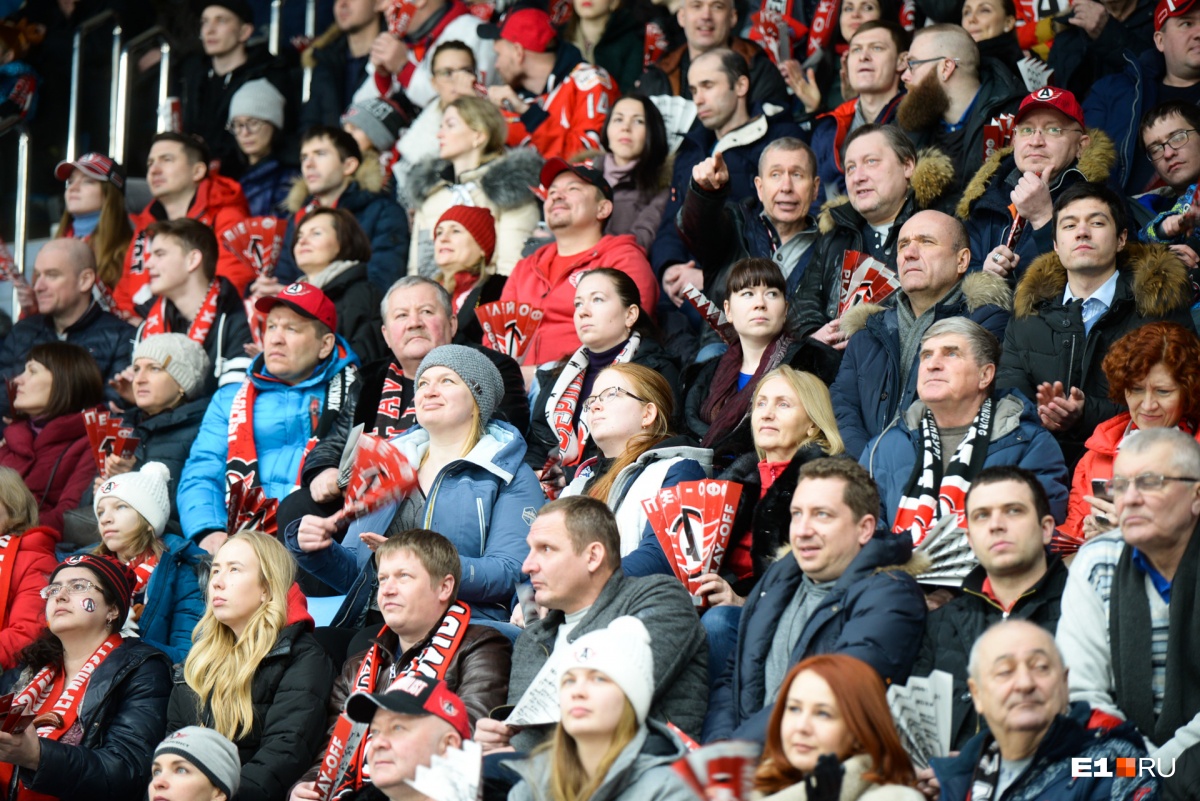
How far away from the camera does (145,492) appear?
724 centimetres

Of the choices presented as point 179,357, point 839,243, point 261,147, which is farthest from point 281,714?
point 261,147

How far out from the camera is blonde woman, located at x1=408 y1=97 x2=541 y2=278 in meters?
9.30

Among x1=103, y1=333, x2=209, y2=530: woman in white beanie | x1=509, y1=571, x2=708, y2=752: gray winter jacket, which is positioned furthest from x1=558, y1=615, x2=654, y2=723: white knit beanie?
x1=103, y1=333, x2=209, y2=530: woman in white beanie

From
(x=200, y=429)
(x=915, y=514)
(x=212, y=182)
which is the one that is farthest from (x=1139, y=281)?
(x=212, y=182)

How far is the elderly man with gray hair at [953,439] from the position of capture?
18.6ft

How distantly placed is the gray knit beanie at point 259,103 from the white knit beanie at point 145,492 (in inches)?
175

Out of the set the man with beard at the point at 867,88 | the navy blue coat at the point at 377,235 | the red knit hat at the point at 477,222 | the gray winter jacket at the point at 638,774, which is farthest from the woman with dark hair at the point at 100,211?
the gray winter jacket at the point at 638,774

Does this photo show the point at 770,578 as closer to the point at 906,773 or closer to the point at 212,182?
the point at 906,773

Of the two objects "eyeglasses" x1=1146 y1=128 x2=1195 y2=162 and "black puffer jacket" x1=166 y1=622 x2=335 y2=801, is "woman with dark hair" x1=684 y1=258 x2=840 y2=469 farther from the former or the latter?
"black puffer jacket" x1=166 y1=622 x2=335 y2=801

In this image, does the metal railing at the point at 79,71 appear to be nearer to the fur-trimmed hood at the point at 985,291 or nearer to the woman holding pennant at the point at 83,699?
the woman holding pennant at the point at 83,699

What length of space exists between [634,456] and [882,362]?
1.10m

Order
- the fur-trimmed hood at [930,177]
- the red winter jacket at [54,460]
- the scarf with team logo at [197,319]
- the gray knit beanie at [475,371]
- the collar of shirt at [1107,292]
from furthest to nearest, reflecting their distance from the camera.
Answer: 1. the scarf with team logo at [197,319]
2. the red winter jacket at [54,460]
3. the fur-trimmed hood at [930,177]
4. the gray knit beanie at [475,371]
5. the collar of shirt at [1107,292]

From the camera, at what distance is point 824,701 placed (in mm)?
4344

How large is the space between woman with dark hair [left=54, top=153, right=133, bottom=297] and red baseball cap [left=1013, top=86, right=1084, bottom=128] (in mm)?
5907
